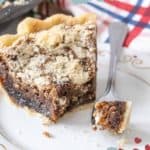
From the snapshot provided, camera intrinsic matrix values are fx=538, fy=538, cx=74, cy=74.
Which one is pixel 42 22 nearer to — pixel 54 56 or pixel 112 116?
pixel 54 56

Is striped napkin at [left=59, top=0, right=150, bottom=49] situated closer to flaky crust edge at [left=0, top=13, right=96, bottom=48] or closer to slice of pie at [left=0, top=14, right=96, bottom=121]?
flaky crust edge at [left=0, top=13, right=96, bottom=48]

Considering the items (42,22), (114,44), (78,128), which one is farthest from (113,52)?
(78,128)

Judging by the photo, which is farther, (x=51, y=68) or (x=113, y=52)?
(x=113, y=52)

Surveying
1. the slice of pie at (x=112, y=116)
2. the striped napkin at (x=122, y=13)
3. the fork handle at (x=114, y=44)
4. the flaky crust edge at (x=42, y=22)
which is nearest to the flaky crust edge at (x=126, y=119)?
the slice of pie at (x=112, y=116)

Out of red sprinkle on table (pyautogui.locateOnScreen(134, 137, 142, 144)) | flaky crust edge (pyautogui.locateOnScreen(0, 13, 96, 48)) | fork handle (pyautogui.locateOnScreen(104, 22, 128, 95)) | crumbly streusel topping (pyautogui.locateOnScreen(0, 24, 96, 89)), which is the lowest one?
red sprinkle on table (pyautogui.locateOnScreen(134, 137, 142, 144))

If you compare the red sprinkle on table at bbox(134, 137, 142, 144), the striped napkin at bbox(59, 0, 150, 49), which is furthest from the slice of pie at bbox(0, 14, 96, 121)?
the striped napkin at bbox(59, 0, 150, 49)

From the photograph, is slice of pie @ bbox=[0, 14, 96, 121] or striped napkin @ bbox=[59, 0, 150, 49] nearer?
slice of pie @ bbox=[0, 14, 96, 121]

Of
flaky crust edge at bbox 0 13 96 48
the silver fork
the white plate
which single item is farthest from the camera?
flaky crust edge at bbox 0 13 96 48
